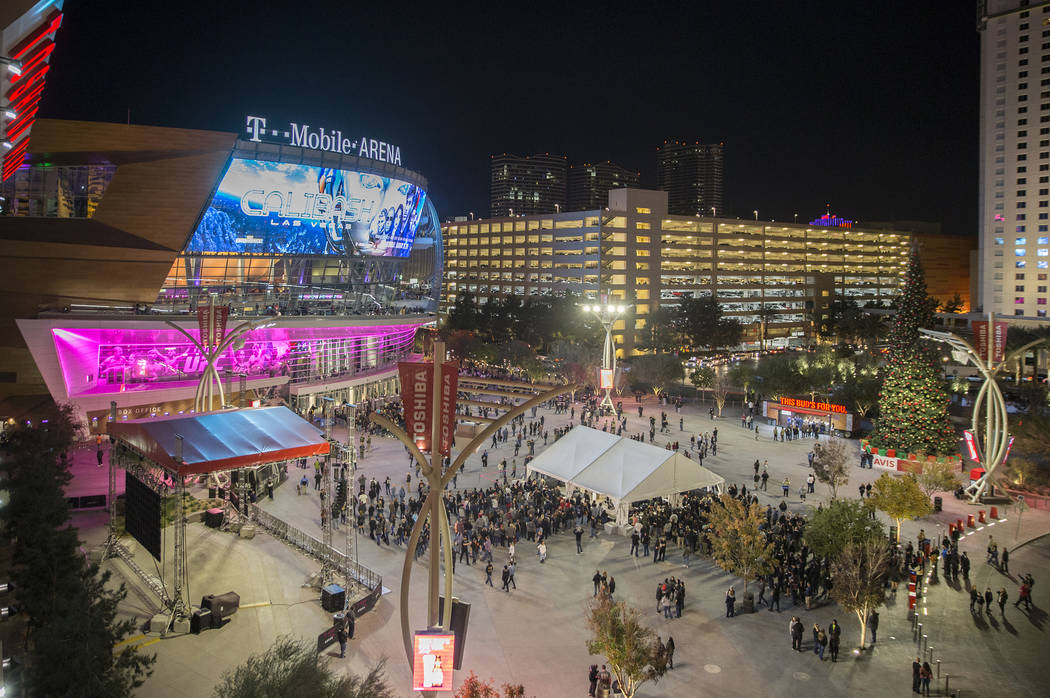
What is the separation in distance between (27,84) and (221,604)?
14.5 metres

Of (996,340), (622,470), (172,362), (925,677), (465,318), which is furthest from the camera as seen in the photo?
(465,318)

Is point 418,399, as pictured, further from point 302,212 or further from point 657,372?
point 657,372

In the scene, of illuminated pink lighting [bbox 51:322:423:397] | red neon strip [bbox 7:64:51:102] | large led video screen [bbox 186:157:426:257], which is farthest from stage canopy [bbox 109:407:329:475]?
large led video screen [bbox 186:157:426:257]

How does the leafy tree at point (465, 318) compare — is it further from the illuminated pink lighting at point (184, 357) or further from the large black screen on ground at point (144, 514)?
the large black screen on ground at point (144, 514)

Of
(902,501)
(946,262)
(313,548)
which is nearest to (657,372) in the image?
(902,501)

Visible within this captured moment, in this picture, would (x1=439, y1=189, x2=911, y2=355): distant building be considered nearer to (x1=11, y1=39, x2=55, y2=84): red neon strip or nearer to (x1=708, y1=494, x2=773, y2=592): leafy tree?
(x1=708, y1=494, x2=773, y2=592): leafy tree

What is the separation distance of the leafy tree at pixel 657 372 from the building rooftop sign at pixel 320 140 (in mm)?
26941

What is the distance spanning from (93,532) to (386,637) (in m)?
13.5

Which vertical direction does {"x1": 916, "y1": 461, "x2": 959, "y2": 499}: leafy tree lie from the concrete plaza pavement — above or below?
above

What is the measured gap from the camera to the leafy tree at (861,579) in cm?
1686

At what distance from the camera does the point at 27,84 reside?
6.46m

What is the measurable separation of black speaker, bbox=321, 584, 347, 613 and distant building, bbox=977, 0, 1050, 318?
91297 mm

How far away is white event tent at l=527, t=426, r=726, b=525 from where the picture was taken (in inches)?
984

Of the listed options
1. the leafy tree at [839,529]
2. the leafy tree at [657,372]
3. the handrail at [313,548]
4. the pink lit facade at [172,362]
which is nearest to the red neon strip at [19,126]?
the handrail at [313,548]
